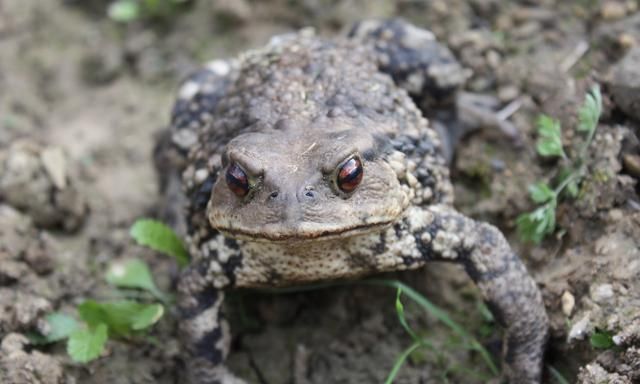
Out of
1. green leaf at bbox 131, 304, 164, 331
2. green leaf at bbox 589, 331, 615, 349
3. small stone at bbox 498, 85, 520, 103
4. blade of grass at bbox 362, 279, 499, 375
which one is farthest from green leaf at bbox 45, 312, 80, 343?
small stone at bbox 498, 85, 520, 103

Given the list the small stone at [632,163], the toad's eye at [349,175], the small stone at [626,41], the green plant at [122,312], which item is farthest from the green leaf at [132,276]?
the small stone at [626,41]

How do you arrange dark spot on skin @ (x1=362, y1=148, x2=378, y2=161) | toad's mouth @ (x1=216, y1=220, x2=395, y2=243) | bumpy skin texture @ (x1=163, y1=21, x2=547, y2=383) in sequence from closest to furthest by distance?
toad's mouth @ (x1=216, y1=220, x2=395, y2=243) < bumpy skin texture @ (x1=163, y1=21, x2=547, y2=383) < dark spot on skin @ (x1=362, y1=148, x2=378, y2=161)

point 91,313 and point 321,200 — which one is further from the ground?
point 321,200

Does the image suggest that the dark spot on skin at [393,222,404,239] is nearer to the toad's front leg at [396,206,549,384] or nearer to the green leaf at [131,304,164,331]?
the toad's front leg at [396,206,549,384]

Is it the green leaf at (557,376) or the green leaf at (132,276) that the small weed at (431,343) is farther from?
the green leaf at (132,276)

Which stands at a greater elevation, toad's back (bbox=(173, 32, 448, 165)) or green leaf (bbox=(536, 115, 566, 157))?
toad's back (bbox=(173, 32, 448, 165))

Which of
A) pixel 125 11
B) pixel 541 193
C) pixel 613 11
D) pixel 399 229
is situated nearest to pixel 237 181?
pixel 399 229

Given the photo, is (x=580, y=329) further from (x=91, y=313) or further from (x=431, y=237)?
(x=91, y=313)
